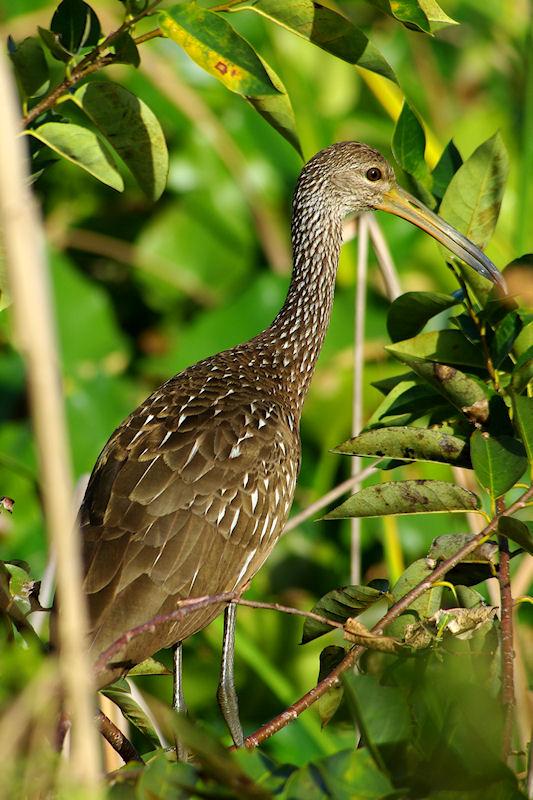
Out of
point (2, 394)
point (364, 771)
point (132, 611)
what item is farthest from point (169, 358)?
point (364, 771)

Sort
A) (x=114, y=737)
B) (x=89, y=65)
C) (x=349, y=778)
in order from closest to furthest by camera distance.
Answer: (x=349, y=778)
(x=89, y=65)
(x=114, y=737)

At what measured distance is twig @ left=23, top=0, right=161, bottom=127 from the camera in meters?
1.83

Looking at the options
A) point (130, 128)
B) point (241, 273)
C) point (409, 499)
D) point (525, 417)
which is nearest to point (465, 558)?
point (409, 499)

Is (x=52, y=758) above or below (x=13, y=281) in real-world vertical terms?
below

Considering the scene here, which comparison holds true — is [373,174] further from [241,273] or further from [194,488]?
[241,273]

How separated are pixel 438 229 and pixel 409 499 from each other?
111 cm

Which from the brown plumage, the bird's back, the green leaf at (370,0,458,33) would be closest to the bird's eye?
the brown plumage

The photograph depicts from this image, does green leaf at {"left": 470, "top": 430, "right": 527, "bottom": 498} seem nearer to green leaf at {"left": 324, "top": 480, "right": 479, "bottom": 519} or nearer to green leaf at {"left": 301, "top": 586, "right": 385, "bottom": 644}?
green leaf at {"left": 324, "top": 480, "right": 479, "bottom": 519}

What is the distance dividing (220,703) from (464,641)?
4.16 feet

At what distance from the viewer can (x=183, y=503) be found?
8.41ft

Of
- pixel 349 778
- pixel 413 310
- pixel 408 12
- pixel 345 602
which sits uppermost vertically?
pixel 408 12

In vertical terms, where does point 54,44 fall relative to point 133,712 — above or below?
above

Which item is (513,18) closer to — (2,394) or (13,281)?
(2,394)

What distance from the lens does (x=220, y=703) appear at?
2953mm
